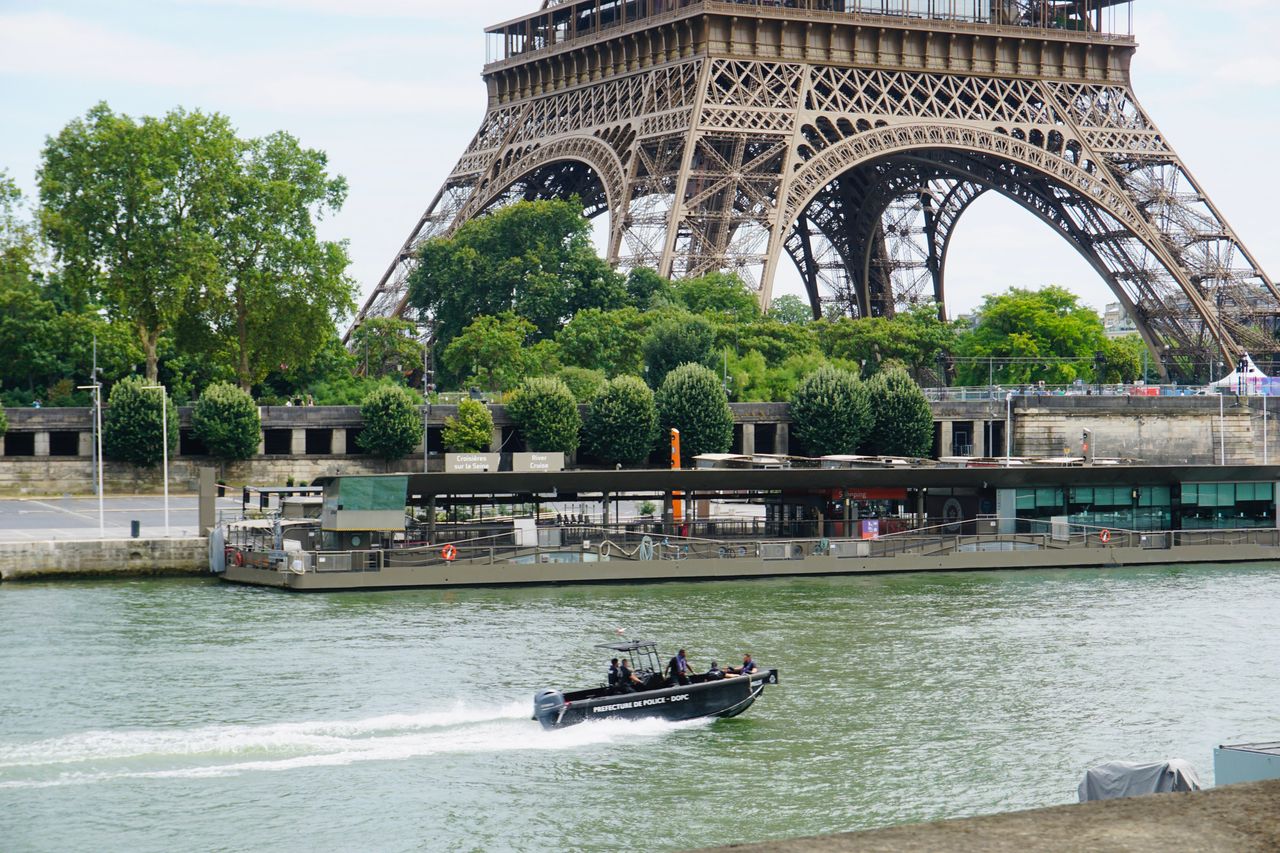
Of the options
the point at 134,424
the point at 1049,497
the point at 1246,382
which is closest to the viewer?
the point at 1049,497

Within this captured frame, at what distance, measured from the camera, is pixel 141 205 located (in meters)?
69.2

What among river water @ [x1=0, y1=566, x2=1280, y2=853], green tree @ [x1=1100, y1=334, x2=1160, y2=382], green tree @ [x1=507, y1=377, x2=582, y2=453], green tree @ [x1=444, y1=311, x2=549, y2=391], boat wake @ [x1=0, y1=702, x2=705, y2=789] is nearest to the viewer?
river water @ [x1=0, y1=566, x2=1280, y2=853]

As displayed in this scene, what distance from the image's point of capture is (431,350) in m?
91.8

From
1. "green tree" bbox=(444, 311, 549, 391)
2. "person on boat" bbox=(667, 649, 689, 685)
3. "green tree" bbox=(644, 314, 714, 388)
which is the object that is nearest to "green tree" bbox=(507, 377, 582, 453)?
"green tree" bbox=(644, 314, 714, 388)

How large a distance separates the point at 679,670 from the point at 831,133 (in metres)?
58.9

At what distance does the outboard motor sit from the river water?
0.24 m

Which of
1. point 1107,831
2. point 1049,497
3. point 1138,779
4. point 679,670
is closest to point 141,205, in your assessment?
point 1049,497

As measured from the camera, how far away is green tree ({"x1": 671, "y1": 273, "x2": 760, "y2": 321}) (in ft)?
278

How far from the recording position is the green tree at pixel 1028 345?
99375 millimetres

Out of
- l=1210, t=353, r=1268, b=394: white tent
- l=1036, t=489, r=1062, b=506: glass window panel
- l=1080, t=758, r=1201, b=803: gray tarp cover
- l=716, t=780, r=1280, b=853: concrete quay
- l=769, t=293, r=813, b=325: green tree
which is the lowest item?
l=1080, t=758, r=1201, b=803: gray tarp cover

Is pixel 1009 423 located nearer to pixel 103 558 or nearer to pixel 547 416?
pixel 547 416

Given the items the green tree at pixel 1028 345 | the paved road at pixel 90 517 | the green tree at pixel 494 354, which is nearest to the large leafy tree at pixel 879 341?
the green tree at pixel 1028 345

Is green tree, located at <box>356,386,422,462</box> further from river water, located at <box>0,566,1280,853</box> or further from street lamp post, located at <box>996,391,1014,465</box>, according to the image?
street lamp post, located at <box>996,391,1014,465</box>

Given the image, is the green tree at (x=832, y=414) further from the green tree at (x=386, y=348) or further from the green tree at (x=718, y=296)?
the green tree at (x=386, y=348)
